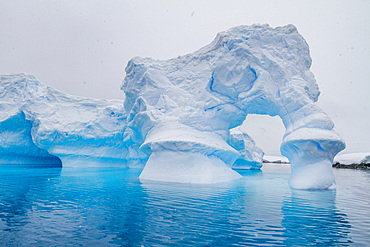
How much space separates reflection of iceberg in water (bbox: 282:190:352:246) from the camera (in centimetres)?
304

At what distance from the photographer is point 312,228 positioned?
357 cm

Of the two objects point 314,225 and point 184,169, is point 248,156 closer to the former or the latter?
point 184,169

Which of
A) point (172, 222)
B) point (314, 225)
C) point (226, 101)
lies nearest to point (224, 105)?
point (226, 101)

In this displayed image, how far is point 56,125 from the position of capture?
57.9ft

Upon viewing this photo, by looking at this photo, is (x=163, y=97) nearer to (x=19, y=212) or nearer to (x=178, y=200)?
(x=178, y=200)

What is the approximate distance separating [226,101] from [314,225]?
8859mm

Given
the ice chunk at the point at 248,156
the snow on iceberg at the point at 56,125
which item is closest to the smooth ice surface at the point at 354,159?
the ice chunk at the point at 248,156

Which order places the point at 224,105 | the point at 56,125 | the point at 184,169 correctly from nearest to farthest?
1. the point at 184,169
2. the point at 224,105
3. the point at 56,125

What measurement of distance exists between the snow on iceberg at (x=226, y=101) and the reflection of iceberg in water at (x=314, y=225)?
13.5 feet

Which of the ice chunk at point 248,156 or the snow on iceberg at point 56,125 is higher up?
the snow on iceberg at point 56,125

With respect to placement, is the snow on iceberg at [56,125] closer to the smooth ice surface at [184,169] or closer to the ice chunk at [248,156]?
the smooth ice surface at [184,169]

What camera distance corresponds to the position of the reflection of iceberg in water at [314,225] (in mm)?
3039

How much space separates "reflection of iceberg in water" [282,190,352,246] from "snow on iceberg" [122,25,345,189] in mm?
4124

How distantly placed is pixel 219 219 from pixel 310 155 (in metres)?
6.50
